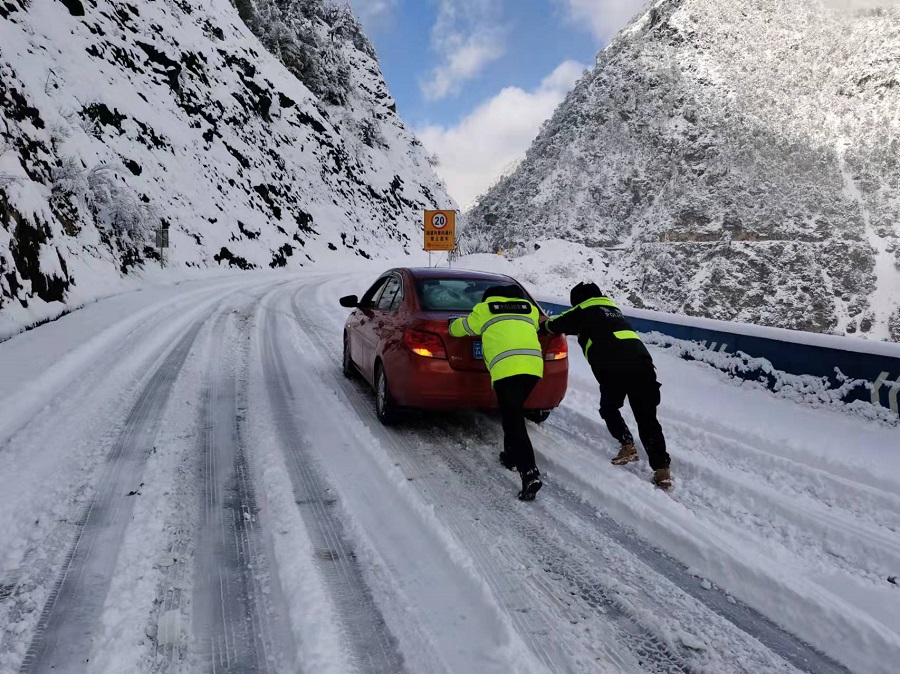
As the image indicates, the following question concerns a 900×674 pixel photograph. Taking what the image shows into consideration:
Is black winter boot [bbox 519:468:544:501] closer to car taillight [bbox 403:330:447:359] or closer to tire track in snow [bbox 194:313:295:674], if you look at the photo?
car taillight [bbox 403:330:447:359]

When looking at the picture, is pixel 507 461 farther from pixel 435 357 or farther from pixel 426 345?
pixel 426 345

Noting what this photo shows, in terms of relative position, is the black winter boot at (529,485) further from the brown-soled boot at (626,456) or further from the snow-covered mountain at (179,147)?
the snow-covered mountain at (179,147)

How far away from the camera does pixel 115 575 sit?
8.36ft

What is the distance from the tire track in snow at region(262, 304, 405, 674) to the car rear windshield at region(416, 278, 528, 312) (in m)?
1.69

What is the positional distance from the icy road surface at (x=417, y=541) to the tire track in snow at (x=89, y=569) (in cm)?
1

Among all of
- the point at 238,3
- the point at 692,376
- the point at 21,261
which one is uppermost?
the point at 238,3

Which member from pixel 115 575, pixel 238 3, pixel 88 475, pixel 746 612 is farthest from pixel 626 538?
pixel 238 3

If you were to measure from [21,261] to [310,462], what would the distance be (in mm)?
8431

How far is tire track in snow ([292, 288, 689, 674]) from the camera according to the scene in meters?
2.23

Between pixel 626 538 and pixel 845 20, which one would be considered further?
pixel 845 20

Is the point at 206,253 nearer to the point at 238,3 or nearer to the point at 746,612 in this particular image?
the point at 746,612

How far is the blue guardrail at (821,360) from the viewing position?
5.06m

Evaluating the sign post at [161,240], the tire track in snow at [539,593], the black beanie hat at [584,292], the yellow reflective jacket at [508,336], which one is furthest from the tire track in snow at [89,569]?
the sign post at [161,240]

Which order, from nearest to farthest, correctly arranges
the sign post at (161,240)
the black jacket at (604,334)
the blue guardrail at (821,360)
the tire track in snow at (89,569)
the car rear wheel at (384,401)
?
the tire track in snow at (89,569), the black jacket at (604,334), the car rear wheel at (384,401), the blue guardrail at (821,360), the sign post at (161,240)
